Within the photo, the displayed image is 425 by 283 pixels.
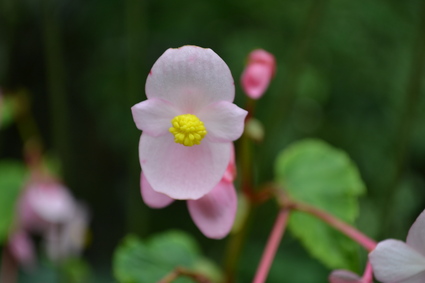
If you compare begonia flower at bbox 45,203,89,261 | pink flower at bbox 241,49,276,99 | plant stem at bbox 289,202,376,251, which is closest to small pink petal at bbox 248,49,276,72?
pink flower at bbox 241,49,276,99

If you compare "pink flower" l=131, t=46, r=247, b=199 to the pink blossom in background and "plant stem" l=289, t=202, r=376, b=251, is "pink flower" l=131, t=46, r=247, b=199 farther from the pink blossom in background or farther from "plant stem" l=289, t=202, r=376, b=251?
the pink blossom in background

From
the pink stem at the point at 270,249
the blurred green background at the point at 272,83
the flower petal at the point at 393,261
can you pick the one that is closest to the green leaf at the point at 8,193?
the blurred green background at the point at 272,83

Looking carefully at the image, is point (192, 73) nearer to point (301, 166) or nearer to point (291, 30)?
point (301, 166)

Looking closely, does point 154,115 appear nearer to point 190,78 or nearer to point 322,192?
point 190,78

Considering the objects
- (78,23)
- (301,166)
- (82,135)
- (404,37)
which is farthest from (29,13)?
(301,166)

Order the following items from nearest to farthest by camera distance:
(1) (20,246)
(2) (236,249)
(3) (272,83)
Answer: (2) (236,249), (1) (20,246), (3) (272,83)

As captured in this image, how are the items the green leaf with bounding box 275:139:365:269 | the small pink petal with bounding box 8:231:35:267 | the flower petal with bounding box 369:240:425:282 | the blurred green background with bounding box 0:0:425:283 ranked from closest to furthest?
the flower petal with bounding box 369:240:425:282 < the green leaf with bounding box 275:139:365:269 < the small pink petal with bounding box 8:231:35:267 < the blurred green background with bounding box 0:0:425:283

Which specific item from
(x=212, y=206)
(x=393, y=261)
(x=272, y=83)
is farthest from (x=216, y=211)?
(x=272, y=83)
